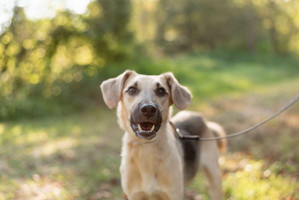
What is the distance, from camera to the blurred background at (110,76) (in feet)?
21.1

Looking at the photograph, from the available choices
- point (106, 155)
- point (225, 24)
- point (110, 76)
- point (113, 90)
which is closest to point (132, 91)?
point (113, 90)

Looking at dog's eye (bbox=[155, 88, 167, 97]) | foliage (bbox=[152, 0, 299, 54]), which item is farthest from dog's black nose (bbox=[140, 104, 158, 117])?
foliage (bbox=[152, 0, 299, 54])

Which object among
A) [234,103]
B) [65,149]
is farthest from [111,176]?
[234,103]

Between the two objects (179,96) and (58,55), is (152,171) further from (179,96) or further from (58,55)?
(58,55)

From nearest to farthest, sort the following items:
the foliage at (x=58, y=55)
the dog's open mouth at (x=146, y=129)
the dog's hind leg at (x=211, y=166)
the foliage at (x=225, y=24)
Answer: the dog's open mouth at (x=146, y=129)
the dog's hind leg at (x=211, y=166)
the foliage at (x=58, y=55)
the foliage at (x=225, y=24)

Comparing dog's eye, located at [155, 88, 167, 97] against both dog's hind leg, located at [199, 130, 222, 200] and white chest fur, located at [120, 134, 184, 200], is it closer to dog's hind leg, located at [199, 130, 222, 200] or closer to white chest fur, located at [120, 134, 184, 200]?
white chest fur, located at [120, 134, 184, 200]

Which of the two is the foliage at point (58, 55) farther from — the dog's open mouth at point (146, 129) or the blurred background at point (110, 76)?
the dog's open mouth at point (146, 129)

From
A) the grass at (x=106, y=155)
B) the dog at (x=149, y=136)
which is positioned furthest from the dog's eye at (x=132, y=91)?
the grass at (x=106, y=155)

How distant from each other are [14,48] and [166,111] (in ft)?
38.3

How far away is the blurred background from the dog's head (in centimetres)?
215

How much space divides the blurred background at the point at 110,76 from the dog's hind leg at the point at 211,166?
0.64m

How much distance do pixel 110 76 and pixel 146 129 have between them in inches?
471

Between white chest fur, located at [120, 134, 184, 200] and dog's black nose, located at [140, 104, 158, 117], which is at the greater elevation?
dog's black nose, located at [140, 104, 158, 117]

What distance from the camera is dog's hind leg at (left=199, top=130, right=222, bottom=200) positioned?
4730mm
